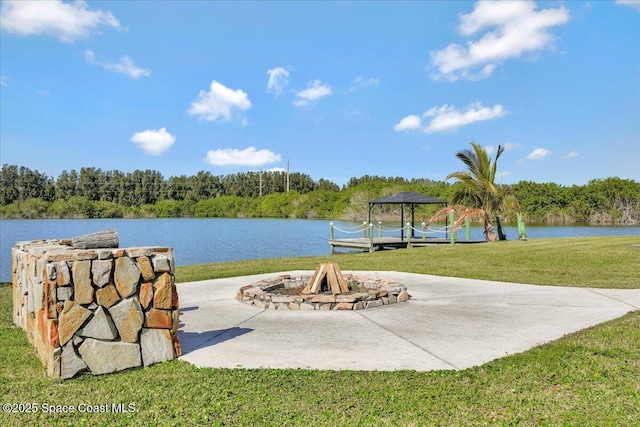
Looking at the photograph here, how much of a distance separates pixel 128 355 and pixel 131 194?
90915 mm

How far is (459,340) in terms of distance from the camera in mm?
4980

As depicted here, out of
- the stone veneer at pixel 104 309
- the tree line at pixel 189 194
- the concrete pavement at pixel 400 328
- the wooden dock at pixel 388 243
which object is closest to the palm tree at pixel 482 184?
the wooden dock at pixel 388 243

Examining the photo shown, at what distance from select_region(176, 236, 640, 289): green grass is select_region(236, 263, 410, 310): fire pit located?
3128 millimetres

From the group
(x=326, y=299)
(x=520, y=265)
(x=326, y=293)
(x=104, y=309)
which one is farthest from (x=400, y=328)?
(x=520, y=265)

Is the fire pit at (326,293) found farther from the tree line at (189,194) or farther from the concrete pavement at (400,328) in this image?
the tree line at (189,194)

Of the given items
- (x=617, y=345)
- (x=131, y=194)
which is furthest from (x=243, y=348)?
(x=131, y=194)

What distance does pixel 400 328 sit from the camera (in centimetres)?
552

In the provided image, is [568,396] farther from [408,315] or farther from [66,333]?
[66,333]

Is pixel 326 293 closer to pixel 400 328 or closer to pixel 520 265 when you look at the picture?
pixel 400 328

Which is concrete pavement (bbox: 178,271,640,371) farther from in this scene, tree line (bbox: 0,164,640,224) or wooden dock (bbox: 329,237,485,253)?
tree line (bbox: 0,164,640,224)

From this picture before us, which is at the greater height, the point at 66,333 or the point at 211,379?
the point at 66,333

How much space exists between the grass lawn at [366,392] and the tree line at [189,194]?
4695 centimetres

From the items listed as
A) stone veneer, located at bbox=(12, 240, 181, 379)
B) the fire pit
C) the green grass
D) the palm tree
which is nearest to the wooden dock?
the palm tree

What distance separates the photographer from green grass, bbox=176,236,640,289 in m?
9.93
